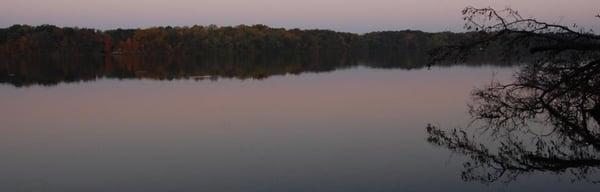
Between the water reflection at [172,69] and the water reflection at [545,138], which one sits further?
the water reflection at [172,69]

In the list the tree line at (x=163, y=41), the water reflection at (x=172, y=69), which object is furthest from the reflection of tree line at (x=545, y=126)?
the tree line at (x=163, y=41)

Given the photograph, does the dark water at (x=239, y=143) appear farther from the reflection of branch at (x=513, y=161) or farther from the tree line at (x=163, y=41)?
the tree line at (x=163, y=41)

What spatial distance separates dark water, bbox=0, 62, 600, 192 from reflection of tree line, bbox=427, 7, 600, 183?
0.99 ft

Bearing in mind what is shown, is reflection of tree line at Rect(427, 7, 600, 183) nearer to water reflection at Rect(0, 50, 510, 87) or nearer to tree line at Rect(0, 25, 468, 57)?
water reflection at Rect(0, 50, 510, 87)

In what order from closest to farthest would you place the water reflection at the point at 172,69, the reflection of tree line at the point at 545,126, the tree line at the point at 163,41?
the reflection of tree line at the point at 545,126 → the water reflection at the point at 172,69 → the tree line at the point at 163,41

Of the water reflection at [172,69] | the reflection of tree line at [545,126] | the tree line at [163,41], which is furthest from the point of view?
the tree line at [163,41]

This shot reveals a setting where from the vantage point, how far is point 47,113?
14.0m

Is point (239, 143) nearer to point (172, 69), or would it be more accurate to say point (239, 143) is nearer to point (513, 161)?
point (513, 161)

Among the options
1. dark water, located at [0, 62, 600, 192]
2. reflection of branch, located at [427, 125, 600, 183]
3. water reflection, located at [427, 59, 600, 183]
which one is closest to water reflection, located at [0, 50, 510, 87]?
dark water, located at [0, 62, 600, 192]

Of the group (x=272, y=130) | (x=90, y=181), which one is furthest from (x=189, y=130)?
(x=90, y=181)

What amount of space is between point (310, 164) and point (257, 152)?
116 centimetres

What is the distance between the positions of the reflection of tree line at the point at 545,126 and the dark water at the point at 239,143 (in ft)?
0.99

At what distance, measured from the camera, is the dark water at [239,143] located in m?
6.98

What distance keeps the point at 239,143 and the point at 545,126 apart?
4512mm
